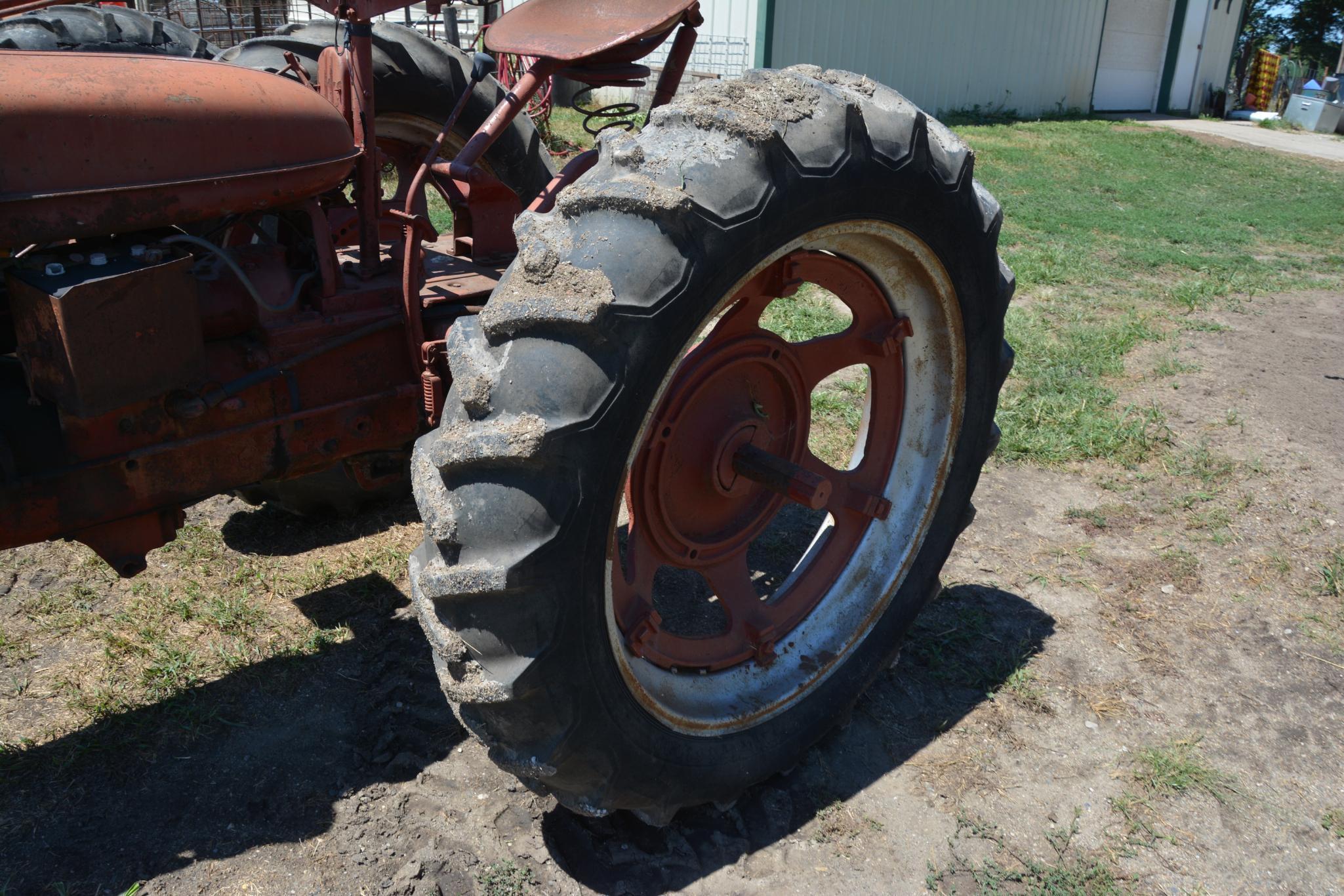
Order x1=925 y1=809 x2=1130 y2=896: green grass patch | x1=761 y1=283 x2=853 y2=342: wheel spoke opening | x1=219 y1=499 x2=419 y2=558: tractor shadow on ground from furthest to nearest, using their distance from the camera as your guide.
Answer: x1=761 y1=283 x2=853 y2=342: wheel spoke opening → x1=219 y1=499 x2=419 y2=558: tractor shadow on ground → x1=925 y1=809 x2=1130 y2=896: green grass patch

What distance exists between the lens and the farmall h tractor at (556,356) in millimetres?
1729

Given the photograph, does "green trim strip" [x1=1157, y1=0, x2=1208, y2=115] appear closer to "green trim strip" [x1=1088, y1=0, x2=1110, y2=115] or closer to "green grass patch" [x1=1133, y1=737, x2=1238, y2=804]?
"green trim strip" [x1=1088, y1=0, x2=1110, y2=115]

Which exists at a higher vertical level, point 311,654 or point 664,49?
point 664,49

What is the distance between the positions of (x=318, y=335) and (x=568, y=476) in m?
0.96

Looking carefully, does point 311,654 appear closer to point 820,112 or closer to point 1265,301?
point 820,112

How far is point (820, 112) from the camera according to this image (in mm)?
1957

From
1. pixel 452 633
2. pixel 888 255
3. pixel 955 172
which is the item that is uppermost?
pixel 955 172

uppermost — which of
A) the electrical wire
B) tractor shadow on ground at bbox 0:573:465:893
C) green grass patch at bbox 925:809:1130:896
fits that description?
the electrical wire

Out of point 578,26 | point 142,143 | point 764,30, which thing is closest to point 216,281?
point 142,143

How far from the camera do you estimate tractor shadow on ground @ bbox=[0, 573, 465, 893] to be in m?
2.13

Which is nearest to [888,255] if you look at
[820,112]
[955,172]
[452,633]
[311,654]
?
[955,172]

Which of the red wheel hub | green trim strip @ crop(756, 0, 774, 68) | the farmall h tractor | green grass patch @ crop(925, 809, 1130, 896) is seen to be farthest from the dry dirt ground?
green trim strip @ crop(756, 0, 774, 68)

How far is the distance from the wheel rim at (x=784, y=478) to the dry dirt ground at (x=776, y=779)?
0.27 metres

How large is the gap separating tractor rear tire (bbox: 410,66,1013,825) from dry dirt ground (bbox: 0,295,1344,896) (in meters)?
0.28
